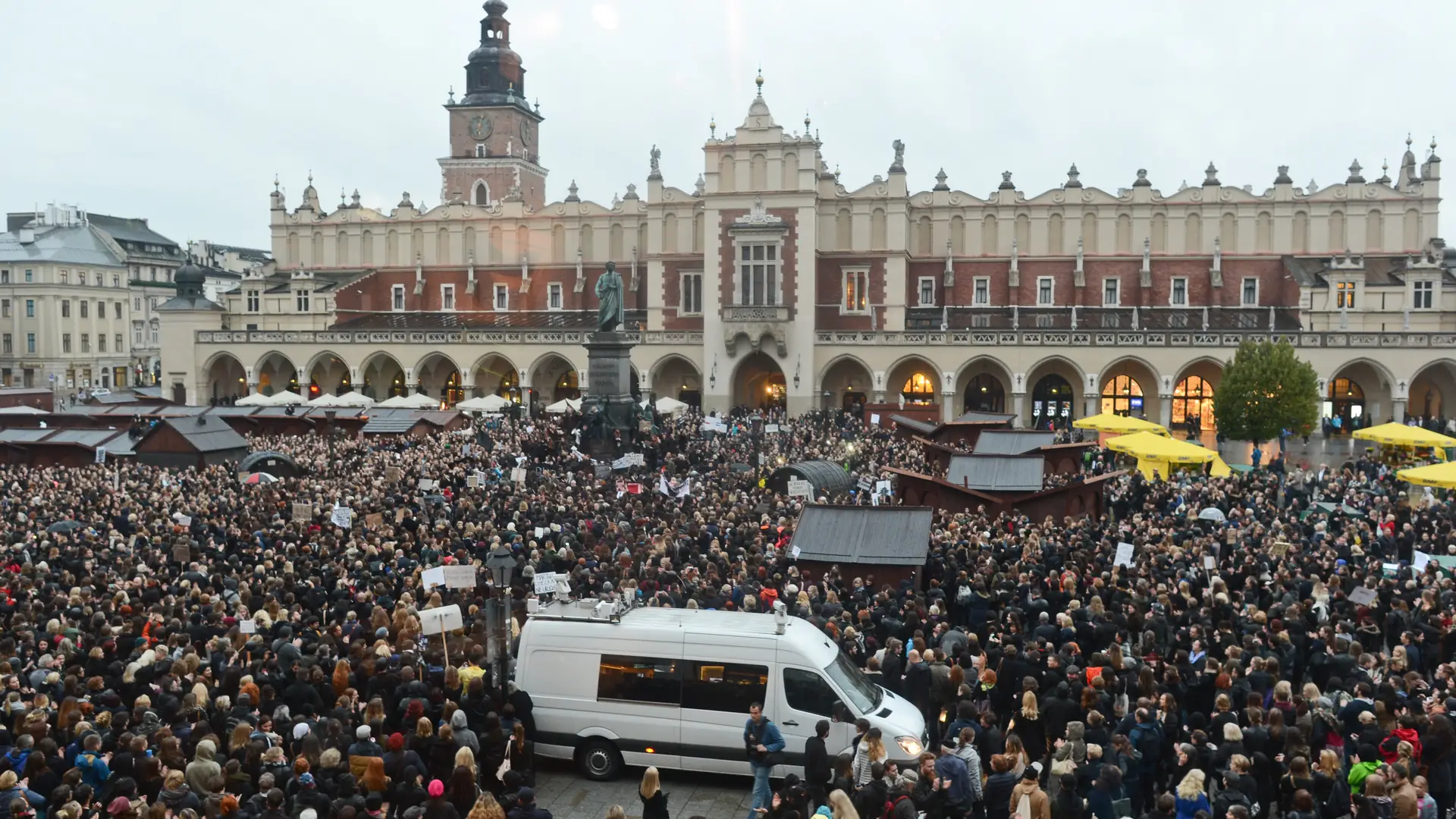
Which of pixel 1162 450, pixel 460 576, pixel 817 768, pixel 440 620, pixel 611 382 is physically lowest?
pixel 817 768

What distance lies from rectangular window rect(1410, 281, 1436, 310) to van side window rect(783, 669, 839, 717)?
49392mm

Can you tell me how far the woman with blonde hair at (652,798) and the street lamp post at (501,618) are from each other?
301 centimetres

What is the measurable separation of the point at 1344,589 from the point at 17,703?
1576 centimetres

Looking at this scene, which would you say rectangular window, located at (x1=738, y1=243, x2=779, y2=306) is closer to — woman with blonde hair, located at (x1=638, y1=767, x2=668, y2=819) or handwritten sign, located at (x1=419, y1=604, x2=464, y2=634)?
handwritten sign, located at (x1=419, y1=604, x2=464, y2=634)

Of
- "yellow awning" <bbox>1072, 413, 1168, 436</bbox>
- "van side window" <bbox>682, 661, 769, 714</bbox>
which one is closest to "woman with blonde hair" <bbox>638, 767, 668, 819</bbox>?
"van side window" <bbox>682, 661, 769, 714</bbox>

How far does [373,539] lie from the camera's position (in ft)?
59.7

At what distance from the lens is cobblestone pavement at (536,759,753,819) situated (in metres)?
10.5

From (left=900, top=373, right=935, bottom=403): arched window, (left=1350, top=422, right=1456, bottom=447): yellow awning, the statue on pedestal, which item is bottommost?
(left=1350, top=422, right=1456, bottom=447): yellow awning

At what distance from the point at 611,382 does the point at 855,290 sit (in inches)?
844

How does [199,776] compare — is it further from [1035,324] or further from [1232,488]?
[1035,324]

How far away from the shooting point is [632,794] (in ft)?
35.8

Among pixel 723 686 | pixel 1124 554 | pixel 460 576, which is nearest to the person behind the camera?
pixel 723 686

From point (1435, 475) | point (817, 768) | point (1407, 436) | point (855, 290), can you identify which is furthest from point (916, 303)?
point (817, 768)

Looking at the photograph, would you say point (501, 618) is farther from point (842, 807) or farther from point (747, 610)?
point (842, 807)
